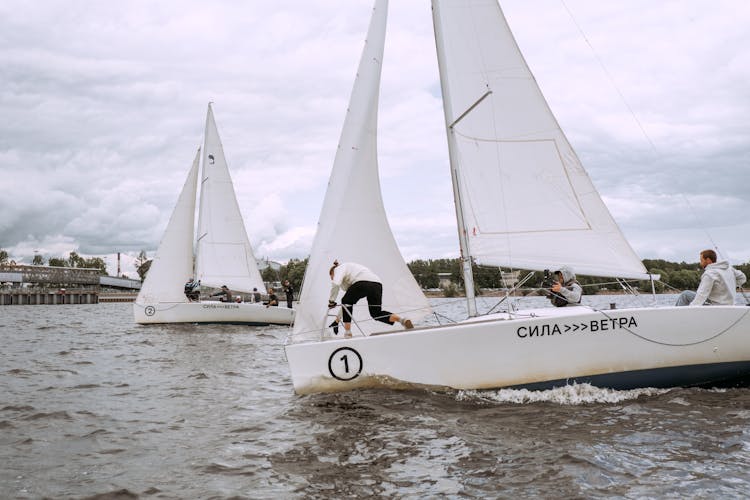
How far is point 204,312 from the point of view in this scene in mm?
26266

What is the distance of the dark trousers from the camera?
30.4ft

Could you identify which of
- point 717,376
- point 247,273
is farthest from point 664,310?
point 247,273

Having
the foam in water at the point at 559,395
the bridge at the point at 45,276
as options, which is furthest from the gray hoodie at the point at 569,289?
the bridge at the point at 45,276

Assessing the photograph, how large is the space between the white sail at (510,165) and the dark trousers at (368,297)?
168cm

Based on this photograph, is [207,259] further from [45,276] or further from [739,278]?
[45,276]

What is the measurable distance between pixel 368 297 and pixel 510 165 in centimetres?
316

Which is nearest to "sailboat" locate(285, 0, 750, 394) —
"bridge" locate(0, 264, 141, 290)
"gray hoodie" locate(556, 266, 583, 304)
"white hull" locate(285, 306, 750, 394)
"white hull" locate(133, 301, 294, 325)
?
"white hull" locate(285, 306, 750, 394)

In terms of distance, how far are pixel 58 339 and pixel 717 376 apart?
19180 mm

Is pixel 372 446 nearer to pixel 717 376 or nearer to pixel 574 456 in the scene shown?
pixel 574 456

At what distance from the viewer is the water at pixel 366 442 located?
5203 mm

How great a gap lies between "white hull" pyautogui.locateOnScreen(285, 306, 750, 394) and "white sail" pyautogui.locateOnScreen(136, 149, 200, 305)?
20.5 meters

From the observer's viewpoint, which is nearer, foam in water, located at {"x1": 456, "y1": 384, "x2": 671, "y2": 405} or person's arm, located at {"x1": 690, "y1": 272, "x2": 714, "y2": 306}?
foam in water, located at {"x1": 456, "y1": 384, "x2": 671, "y2": 405}

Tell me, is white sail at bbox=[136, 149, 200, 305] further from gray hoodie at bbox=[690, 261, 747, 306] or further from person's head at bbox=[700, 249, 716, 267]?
gray hoodie at bbox=[690, 261, 747, 306]

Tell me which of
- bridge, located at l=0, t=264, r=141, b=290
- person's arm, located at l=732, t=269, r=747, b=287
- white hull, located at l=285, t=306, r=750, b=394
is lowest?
white hull, located at l=285, t=306, r=750, b=394
